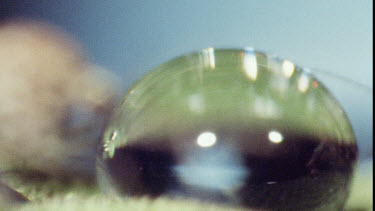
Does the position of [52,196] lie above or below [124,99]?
below

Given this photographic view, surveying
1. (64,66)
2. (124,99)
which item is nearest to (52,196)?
(124,99)

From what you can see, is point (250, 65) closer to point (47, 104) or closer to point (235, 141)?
point (235, 141)

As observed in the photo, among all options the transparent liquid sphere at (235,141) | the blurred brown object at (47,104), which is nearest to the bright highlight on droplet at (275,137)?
the transparent liquid sphere at (235,141)

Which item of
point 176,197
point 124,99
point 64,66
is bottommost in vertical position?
point 176,197

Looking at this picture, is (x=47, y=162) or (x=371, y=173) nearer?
(x=371, y=173)

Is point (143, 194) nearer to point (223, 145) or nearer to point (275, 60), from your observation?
point (223, 145)

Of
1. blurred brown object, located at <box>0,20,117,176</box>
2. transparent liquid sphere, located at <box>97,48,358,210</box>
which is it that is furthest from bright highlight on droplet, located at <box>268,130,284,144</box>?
blurred brown object, located at <box>0,20,117,176</box>

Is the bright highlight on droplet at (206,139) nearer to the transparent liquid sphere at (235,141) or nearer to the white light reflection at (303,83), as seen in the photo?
the transparent liquid sphere at (235,141)
